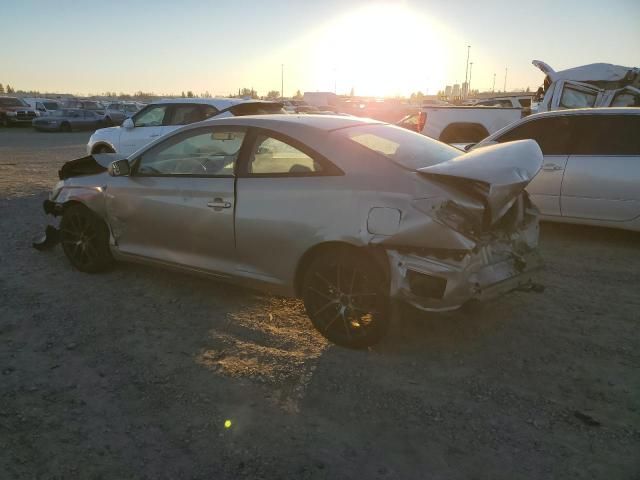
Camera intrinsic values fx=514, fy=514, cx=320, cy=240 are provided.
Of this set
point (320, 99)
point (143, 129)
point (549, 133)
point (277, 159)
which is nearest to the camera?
point (277, 159)

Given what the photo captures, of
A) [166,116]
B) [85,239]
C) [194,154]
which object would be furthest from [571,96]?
[85,239]

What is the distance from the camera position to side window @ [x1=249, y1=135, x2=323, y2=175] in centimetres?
367

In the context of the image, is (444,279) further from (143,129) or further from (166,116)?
(143,129)

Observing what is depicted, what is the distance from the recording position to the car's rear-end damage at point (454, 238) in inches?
123

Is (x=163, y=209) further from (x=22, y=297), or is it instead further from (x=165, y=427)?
(x=165, y=427)

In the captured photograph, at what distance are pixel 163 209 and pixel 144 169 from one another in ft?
1.61

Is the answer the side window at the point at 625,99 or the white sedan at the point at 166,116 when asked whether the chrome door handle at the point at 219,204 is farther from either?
the side window at the point at 625,99

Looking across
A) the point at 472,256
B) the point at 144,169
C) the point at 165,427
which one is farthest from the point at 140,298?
the point at 472,256

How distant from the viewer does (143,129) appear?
9.85 meters

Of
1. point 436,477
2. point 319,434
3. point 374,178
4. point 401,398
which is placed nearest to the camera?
point 436,477

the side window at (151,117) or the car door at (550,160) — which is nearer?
the car door at (550,160)

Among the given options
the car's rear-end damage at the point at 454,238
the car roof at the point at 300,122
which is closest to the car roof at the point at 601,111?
the car roof at the point at 300,122

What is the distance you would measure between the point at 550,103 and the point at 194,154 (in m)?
9.87

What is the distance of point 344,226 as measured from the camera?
336cm
